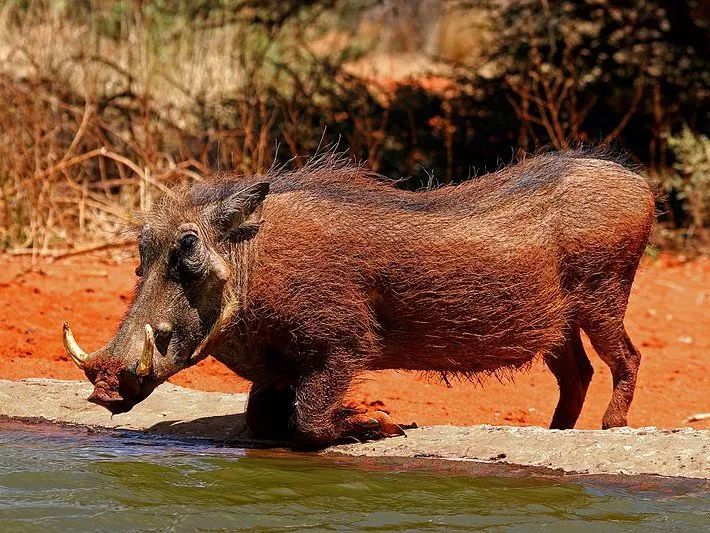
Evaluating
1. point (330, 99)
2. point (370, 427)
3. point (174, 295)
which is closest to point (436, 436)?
point (370, 427)

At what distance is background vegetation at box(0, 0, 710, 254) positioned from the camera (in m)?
10.5

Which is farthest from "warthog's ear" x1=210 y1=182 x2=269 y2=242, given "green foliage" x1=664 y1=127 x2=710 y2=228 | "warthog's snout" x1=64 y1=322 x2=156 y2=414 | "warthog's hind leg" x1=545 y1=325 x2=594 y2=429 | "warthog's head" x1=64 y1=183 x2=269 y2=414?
"green foliage" x1=664 y1=127 x2=710 y2=228

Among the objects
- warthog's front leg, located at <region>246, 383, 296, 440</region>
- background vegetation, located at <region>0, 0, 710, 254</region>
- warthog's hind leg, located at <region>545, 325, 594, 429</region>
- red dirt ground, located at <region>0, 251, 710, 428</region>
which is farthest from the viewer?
background vegetation, located at <region>0, 0, 710, 254</region>

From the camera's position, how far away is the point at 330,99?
1227cm

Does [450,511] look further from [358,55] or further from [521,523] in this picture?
[358,55]

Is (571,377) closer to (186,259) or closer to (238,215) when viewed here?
(238,215)

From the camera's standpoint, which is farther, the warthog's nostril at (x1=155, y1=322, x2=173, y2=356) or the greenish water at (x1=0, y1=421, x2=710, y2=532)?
the warthog's nostril at (x1=155, y1=322, x2=173, y2=356)

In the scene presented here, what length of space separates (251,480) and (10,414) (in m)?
1.61

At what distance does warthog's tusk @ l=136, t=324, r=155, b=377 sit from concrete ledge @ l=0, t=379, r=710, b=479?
0.75 meters

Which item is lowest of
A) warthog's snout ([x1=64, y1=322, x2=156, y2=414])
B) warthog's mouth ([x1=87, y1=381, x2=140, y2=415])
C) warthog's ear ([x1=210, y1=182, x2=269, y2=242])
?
warthog's mouth ([x1=87, y1=381, x2=140, y2=415])

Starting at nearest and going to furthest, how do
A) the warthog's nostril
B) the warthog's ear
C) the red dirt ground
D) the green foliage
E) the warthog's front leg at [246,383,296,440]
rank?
1. the warthog's nostril
2. the warthog's ear
3. the warthog's front leg at [246,383,296,440]
4. the red dirt ground
5. the green foliage

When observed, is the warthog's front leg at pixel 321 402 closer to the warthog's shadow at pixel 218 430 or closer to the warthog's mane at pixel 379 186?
the warthog's shadow at pixel 218 430

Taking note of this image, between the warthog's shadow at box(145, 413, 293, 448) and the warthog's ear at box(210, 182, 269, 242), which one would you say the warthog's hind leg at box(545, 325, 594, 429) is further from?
the warthog's ear at box(210, 182, 269, 242)

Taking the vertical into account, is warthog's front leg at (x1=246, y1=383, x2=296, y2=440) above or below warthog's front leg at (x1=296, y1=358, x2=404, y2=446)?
below
